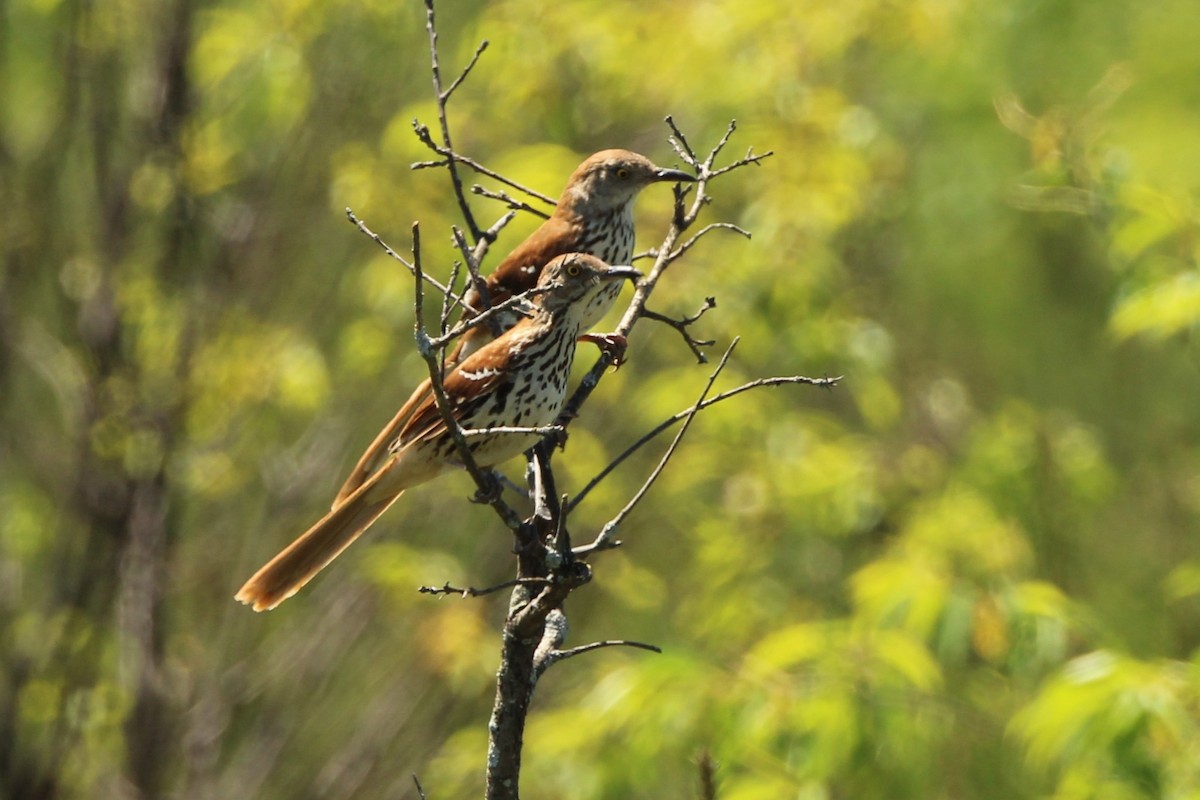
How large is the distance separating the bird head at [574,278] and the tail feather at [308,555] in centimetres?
55

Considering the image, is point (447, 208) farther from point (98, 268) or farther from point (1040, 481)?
point (1040, 481)

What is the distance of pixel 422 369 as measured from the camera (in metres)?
6.88

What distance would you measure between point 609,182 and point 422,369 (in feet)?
9.21

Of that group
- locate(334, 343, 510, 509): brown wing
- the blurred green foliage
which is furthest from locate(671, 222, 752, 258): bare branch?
the blurred green foliage

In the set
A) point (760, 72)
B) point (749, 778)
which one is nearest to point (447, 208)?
point (760, 72)

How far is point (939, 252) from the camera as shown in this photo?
825 cm

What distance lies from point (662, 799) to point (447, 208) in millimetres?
2909

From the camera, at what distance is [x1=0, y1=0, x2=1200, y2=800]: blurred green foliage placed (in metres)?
6.51

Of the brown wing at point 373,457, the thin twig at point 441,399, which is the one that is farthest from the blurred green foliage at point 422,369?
the thin twig at point 441,399

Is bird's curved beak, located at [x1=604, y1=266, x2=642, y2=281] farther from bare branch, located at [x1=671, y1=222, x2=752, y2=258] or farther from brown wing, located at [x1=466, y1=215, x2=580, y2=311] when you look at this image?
brown wing, located at [x1=466, y1=215, x2=580, y2=311]

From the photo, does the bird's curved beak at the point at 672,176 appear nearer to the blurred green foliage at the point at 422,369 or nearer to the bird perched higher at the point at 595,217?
the bird perched higher at the point at 595,217

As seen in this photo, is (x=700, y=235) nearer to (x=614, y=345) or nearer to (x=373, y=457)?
(x=614, y=345)

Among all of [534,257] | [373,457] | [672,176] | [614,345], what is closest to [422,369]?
[534,257]

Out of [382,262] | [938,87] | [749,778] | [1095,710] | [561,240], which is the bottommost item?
[1095,710]
